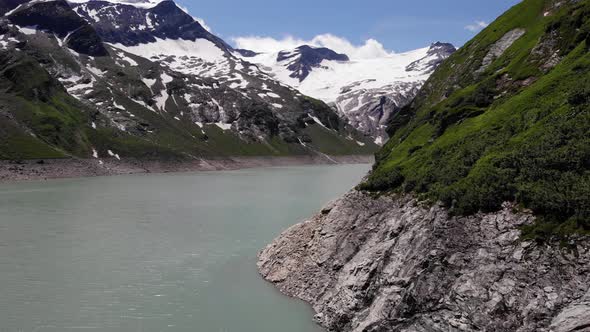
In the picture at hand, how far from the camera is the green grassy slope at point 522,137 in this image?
2331cm

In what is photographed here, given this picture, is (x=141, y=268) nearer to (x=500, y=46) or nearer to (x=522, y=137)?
(x=522, y=137)

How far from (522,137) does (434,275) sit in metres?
Result: 11.9

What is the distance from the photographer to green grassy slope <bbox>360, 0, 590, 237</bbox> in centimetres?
2331

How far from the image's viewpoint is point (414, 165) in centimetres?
3956

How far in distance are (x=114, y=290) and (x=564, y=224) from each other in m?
32.4

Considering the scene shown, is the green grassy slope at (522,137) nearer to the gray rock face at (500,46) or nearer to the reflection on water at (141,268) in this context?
the gray rock face at (500,46)

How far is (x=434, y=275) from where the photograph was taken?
80.6 feet

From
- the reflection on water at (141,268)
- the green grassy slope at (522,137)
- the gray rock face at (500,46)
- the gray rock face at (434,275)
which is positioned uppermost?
the gray rock face at (500,46)

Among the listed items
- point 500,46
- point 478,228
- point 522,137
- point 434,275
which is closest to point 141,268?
point 434,275

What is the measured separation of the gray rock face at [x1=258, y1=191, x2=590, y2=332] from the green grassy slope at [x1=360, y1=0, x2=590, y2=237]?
4.36ft

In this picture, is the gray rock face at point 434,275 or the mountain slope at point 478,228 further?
the mountain slope at point 478,228

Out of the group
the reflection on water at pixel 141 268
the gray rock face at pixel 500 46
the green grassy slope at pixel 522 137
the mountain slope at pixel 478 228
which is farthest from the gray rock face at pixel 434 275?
the gray rock face at pixel 500 46

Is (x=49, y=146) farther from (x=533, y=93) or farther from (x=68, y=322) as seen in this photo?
(x=533, y=93)

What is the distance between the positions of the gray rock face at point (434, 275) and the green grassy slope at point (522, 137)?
133 cm
